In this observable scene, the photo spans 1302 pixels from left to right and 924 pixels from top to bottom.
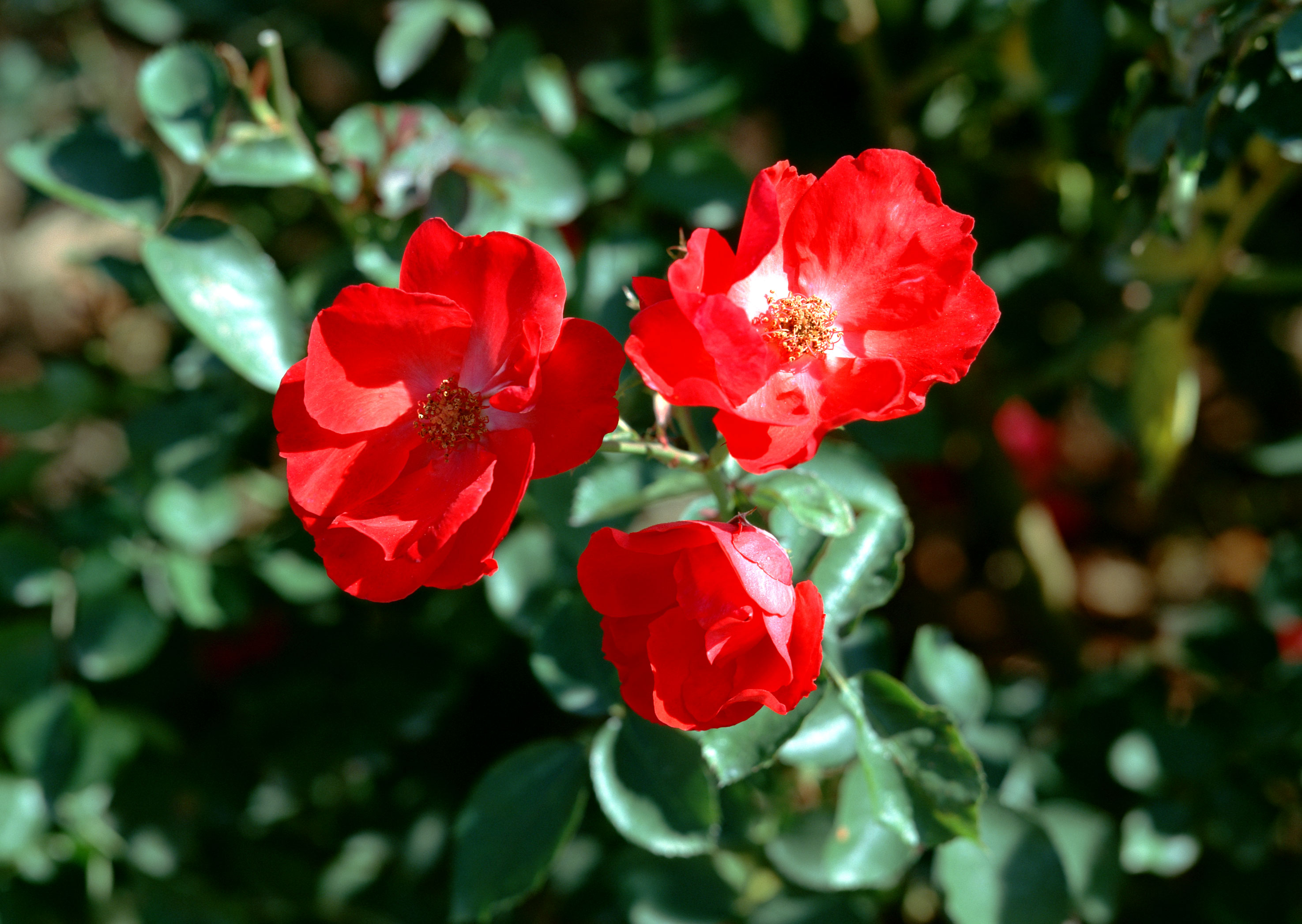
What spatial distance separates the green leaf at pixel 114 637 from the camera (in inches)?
46.7

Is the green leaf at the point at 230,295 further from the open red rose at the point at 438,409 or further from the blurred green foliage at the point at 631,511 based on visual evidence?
the open red rose at the point at 438,409

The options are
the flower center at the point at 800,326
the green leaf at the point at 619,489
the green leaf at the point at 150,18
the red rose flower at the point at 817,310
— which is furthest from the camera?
the green leaf at the point at 150,18

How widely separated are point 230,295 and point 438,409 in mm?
314

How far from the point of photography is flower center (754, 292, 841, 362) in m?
0.74

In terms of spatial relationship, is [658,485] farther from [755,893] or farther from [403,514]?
[755,893]

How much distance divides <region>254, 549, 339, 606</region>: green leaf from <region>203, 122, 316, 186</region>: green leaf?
0.50 m

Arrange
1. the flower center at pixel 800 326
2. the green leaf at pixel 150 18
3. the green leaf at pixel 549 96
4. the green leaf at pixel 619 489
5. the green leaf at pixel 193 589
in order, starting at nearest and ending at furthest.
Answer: the flower center at pixel 800 326 → the green leaf at pixel 619 489 → the green leaf at pixel 193 589 → the green leaf at pixel 549 96 → the green leaf at pixel 150 18

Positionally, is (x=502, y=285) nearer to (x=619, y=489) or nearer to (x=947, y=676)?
(x=619, y=489)

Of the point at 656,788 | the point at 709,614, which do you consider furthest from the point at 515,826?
the point at 709,614

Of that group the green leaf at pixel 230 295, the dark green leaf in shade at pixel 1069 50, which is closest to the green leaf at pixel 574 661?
the green leaf at pixel 230 295

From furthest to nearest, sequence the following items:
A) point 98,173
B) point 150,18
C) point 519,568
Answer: point 150,18 < point 519,568 < point 98,173

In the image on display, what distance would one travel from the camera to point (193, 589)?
1.23 meters

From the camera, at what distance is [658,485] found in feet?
2.87

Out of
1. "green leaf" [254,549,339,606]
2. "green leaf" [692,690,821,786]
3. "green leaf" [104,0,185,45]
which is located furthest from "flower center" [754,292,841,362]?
"green leaf" [104,0,185,45]
